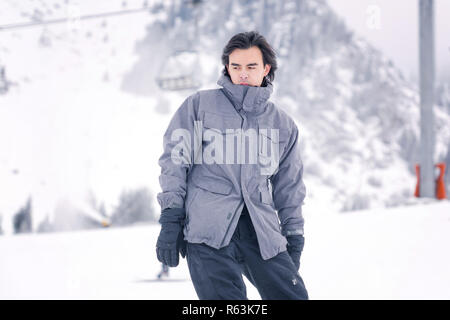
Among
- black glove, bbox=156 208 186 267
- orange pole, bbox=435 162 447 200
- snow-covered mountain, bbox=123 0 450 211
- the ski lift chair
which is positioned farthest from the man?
snow-covered mountain, bbox=123 0 450 211

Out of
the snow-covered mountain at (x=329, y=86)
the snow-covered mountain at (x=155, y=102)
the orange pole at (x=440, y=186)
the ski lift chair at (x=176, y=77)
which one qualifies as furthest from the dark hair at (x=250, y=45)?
the snow-covered mountain at (x=329, y=86)

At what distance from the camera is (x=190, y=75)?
11.1 metres

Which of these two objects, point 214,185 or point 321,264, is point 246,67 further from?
point 321,264

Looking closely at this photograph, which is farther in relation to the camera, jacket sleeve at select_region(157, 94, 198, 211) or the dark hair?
the dark hair

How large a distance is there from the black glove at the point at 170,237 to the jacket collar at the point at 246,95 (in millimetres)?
391

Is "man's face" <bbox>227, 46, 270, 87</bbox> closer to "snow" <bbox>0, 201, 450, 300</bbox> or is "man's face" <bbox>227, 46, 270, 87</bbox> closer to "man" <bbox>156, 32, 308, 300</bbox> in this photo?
"man" <bbox>156, 32, 308, 300</bbox>

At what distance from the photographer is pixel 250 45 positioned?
179cm

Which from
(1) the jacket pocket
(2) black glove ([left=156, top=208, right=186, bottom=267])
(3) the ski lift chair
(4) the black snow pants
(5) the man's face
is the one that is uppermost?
(3) the ski lift chair

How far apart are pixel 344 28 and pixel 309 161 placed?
112 feet

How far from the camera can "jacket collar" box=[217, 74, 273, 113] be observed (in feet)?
5.67

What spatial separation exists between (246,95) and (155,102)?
72721 millimetres

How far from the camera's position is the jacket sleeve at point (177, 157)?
1.64 metres


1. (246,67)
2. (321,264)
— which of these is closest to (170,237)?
(246,67)

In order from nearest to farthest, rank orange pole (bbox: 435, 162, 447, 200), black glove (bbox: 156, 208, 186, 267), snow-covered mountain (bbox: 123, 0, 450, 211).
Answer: black glove (bbox: 156, 208, 186, 267), orange pole (bbox: 435, 162, 447, 200), snow-covered mountain (bbox: 123, 0, 450, 211)
